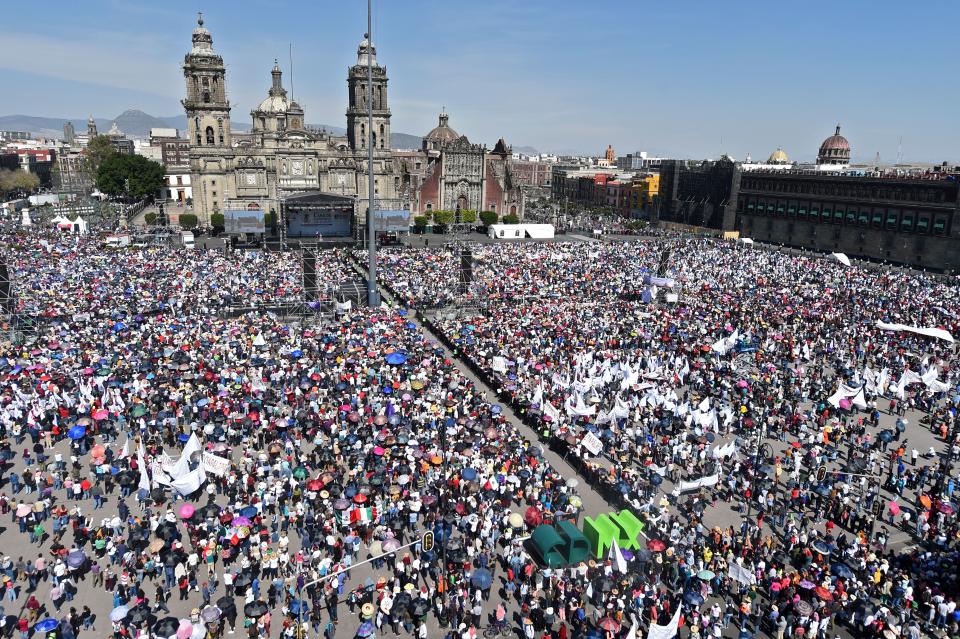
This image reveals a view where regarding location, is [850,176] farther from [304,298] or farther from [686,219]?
[304,298]

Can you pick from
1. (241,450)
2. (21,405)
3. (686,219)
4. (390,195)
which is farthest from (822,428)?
(686,219)

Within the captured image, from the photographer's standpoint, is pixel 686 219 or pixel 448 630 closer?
pixel 448 630

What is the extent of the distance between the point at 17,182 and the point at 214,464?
139m

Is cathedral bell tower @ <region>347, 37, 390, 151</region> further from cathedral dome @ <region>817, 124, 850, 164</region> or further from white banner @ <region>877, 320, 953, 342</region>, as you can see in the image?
cathedral dome @ <region>817, 124, 850, 164</region>

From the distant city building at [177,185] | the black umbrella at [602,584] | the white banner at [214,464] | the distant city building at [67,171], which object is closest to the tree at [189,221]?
the distant city building at [177,185]

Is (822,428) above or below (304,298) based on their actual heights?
below

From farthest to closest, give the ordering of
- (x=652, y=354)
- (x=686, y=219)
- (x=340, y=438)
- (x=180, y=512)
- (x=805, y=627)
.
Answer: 1. (x=686, y=219)
2. (x=652, y=354)
3. (x=340, y=438)
4. (x=180, y=512)
5. (x=805, y=627)

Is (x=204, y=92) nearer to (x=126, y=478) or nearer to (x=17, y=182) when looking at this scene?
(x=17, y=182)

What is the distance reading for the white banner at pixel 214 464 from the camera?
20578mm

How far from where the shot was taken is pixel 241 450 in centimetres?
2391

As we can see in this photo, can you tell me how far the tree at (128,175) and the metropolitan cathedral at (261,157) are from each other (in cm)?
2915

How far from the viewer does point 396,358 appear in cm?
3044

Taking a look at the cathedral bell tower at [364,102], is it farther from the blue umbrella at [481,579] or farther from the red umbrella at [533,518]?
the blue umbrella at [481,579]

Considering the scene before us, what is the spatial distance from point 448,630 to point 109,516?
11.6 meters
